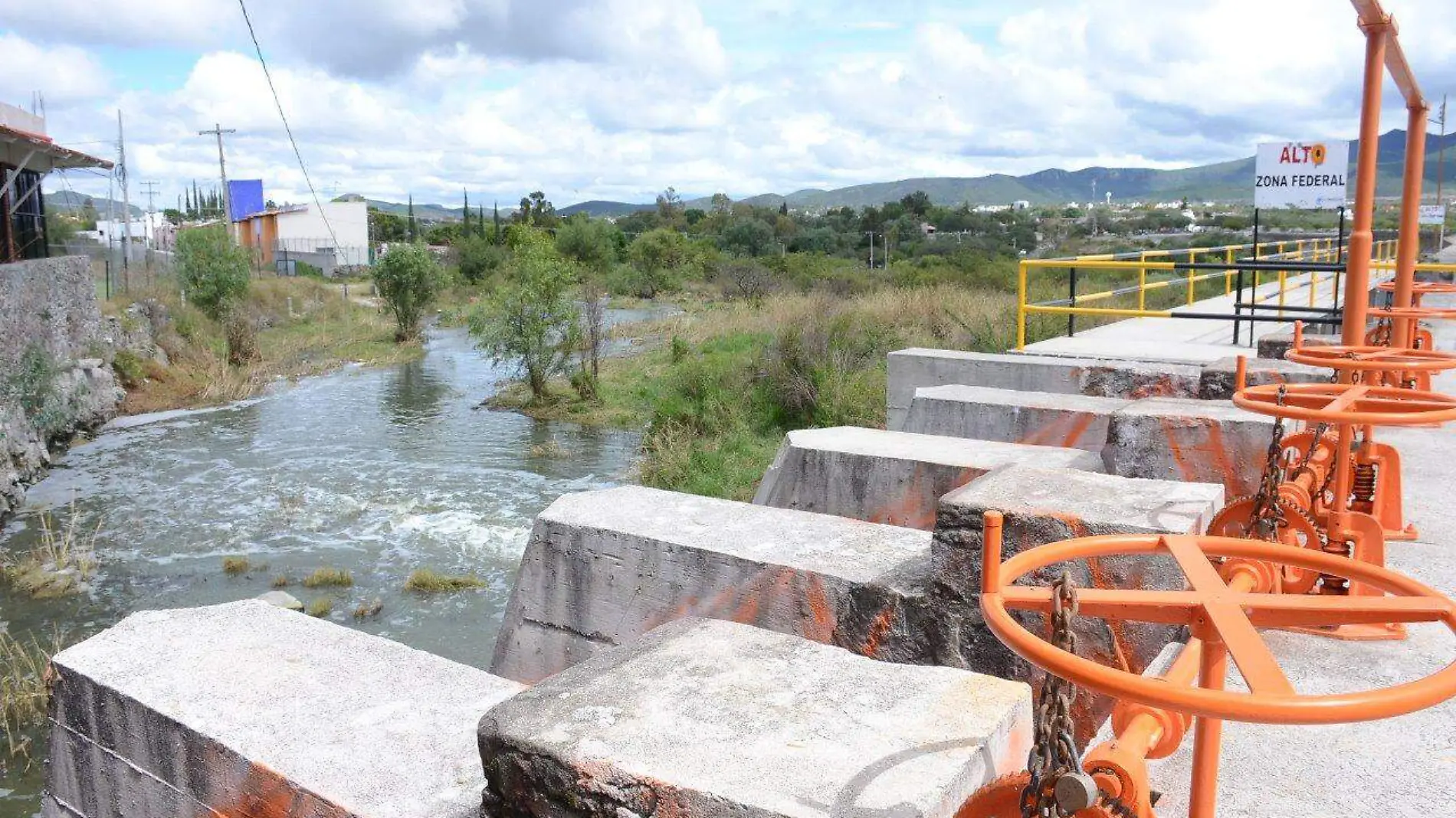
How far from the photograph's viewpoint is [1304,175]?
1097 cm

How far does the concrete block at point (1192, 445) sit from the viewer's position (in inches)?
208

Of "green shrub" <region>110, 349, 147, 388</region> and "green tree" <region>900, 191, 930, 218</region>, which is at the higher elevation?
"green tree" <region>900, 191, 930, 218</region>

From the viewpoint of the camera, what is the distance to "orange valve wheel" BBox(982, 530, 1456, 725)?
146cm

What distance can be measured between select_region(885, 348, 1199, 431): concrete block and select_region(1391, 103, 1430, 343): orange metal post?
1670 mm

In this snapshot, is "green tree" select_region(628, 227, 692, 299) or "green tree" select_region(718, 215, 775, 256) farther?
"green tree" select_region(718, 215, 775, 256)

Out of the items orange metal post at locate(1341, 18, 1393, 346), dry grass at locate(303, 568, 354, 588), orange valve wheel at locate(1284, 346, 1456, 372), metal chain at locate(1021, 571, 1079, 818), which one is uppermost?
orange metal post at locate(1341, 18, 1393, 346)

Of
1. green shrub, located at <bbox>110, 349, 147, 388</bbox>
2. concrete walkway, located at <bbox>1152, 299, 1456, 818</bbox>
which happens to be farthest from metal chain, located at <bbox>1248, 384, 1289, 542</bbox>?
green shrub, located at <bbox>110, 349, 147, 388</bbox>

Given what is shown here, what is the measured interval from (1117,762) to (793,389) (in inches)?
633

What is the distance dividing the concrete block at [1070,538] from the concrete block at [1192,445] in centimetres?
144

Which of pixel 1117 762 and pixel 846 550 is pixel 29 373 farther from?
pixel 1117 762

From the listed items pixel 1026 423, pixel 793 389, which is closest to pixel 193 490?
pixel 793 389

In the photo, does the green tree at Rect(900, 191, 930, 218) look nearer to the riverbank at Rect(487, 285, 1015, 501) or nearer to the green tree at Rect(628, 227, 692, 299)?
the green tree at Rect(628, 227, 692, 299)

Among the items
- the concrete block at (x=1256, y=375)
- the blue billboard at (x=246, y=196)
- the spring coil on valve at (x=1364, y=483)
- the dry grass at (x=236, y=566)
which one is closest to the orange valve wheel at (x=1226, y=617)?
the spring coil on valve at (x=1364, y=483)

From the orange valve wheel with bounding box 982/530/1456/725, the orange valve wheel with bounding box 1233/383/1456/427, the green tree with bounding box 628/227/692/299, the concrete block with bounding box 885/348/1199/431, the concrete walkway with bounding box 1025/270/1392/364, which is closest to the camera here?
the orange valve wheel with bounding box 982/530/1456/725
